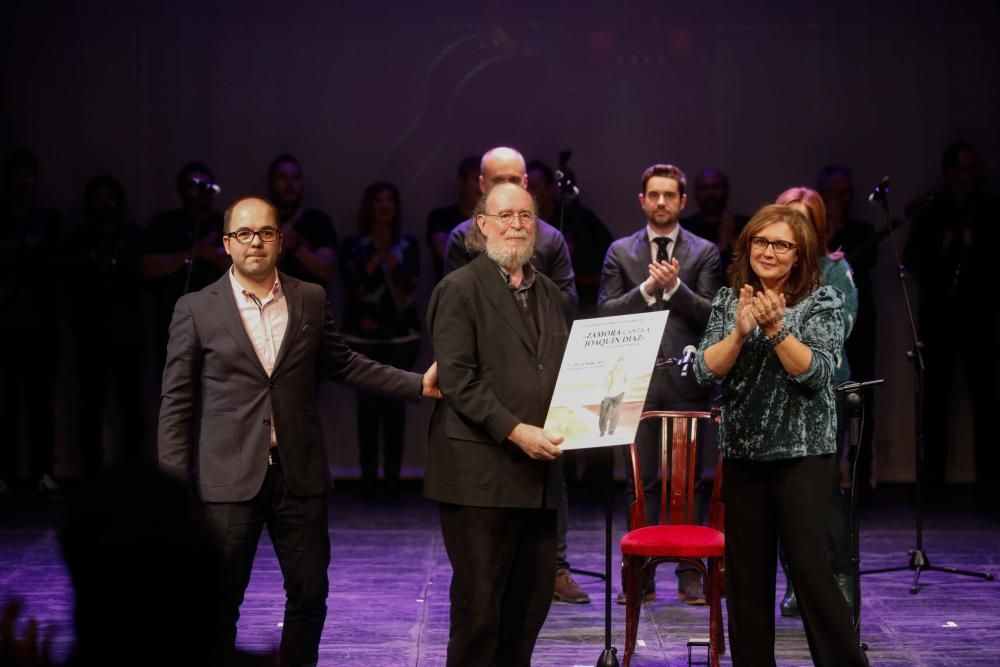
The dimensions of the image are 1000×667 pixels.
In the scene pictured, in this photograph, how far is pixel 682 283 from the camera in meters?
4.97

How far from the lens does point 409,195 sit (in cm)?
787

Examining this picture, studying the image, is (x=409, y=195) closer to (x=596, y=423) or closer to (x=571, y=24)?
(x=571, y=24)

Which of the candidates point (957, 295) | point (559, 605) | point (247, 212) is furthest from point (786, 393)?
point (957, 295)

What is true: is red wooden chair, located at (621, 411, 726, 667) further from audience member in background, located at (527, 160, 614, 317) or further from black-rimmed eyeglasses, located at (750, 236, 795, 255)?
audience member in background, located at (527, 160, 614, 317)

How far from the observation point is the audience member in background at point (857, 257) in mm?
7188

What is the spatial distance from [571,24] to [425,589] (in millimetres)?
3892

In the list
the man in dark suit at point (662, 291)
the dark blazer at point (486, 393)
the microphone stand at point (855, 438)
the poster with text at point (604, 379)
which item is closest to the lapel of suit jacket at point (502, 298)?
the dark blazer at point (486, 393)

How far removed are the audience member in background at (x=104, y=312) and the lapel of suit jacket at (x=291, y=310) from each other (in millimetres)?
3761

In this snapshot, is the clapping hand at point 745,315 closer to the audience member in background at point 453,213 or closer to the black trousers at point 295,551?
the black trousers at point 295,551

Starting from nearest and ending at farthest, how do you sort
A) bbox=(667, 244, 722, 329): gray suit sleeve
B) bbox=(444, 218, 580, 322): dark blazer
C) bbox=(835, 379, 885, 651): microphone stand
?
bbox=(835, 379, 885, 651): microphone stand < bbox=(444, 218, 580, 322): dark blazer < bbox=(667, 244, 722, 329): gray suit sleeve

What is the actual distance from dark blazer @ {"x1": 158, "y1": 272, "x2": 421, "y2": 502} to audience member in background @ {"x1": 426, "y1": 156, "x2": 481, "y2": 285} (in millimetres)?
3513

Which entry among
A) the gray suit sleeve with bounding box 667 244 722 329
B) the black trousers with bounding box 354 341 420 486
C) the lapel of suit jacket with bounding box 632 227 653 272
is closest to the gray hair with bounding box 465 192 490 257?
the gray suit sleeve with bounding box 667 244 722 329

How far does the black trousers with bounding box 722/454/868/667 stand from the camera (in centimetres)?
357

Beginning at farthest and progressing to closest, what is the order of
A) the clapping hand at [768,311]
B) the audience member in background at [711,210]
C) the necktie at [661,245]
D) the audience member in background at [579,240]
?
the audience member in background at [711,210] < the audience member in background at [579,240] < the necktie at [661,245] < the clapping hand at [768,311]
